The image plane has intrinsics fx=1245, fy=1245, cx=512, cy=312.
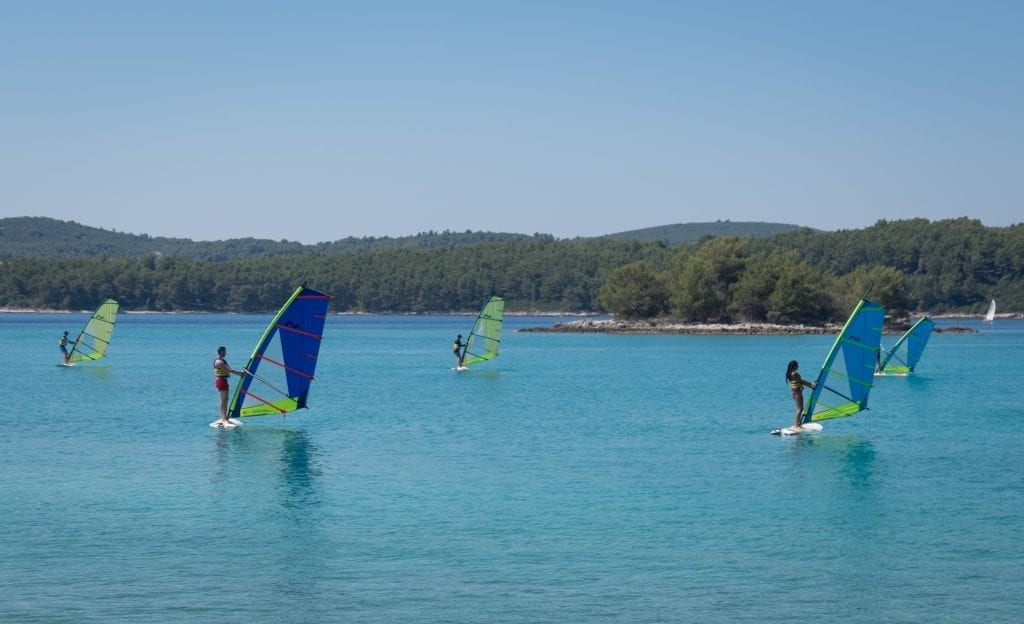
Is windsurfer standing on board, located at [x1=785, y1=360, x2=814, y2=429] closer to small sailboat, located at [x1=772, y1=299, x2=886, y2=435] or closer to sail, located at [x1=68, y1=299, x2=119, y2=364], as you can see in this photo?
small sailboat, located at [x1=772, y1=299, x2=886, y2=435]

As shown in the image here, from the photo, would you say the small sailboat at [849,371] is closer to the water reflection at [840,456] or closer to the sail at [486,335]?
the water reflection at [840,456]

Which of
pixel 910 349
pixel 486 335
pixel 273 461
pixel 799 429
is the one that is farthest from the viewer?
pixel 486 335

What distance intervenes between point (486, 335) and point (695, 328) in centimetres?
6177

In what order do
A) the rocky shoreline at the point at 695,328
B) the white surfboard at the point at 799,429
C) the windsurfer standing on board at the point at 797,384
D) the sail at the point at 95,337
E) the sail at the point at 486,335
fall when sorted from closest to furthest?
the windsurfer standing on board at the point at 797,384
the white surfboard at the point at 799,429
the sail at the point at 486,335
the sail at the point at 95,337
the rocky shoreline at the point at 695,328

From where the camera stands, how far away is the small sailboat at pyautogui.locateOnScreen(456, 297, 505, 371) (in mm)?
52041

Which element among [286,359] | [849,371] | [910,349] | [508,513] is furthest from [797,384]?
[910,349]


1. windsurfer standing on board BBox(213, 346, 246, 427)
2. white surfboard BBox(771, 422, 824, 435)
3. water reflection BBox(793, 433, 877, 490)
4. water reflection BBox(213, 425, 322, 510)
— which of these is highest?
windsurfer standing on board BBox(213, 346, 246, 427)

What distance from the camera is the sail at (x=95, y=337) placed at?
55.1 m

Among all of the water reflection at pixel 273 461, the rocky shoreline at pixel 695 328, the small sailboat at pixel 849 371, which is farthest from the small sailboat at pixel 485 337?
the rocky shoreline at pixel 695 328

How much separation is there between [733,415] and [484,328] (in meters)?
21.9

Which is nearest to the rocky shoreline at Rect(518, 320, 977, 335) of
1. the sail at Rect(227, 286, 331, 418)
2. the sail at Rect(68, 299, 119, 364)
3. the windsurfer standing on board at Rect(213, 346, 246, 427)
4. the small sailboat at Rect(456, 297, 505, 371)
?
the small sailboat at Rect(456, 297, 505, 371)

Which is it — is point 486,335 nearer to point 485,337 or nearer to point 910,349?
point 485,337

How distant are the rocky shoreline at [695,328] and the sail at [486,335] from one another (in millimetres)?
58999

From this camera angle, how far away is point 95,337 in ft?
189
